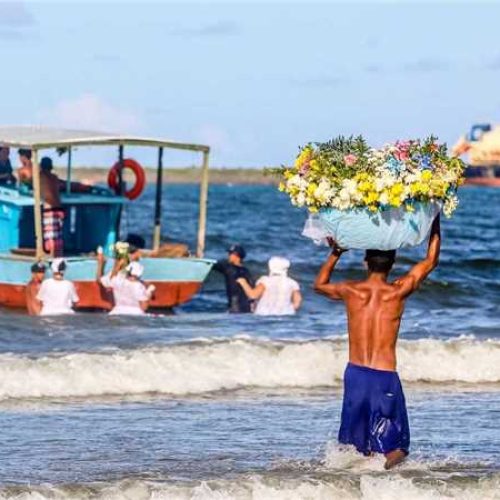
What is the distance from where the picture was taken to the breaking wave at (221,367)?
15922mm

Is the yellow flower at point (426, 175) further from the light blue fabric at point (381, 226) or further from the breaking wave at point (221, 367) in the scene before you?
the breaking wave at point (221, 367)

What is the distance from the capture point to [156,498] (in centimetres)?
989

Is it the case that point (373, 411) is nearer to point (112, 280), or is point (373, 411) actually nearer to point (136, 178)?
point (112, 280)

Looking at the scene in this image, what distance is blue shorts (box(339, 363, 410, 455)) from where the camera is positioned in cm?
1012

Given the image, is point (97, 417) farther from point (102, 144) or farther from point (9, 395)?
point (102, 144)

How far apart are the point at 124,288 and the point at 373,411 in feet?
36.6

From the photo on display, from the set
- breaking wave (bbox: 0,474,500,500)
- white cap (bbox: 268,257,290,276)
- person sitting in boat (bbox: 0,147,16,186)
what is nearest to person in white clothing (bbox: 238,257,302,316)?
white cap (bbox: 268,257,290,276)

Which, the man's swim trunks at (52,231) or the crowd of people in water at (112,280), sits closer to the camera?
the crowd of people in water at (112,280)

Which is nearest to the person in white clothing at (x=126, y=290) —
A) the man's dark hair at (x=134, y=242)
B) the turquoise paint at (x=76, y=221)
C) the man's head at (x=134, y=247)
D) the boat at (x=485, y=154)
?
the man's head at (x=134, y=247)

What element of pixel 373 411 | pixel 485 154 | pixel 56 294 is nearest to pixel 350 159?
pixel 373 411

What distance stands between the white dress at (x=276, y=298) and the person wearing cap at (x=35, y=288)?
2777 mm

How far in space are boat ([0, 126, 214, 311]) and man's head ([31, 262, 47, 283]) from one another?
0.28 feet

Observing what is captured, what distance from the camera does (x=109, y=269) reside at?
21219mm

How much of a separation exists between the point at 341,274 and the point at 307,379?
14.9m
